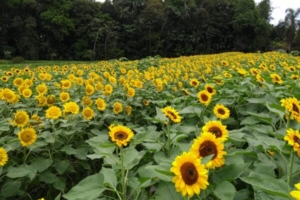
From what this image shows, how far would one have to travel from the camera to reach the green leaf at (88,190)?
0.99m

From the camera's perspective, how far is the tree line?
31016mm

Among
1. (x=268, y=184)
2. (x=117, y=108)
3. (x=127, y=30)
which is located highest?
(x=127, y=30)

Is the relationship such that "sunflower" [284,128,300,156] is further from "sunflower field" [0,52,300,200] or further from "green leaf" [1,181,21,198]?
"green leaf" [1,181,21,198]

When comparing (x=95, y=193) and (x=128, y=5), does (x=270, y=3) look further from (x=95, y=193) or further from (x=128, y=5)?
(x=95, y=193)

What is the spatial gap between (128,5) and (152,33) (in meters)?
5.56

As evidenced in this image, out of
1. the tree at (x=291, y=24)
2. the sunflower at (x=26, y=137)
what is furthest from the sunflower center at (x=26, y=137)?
the tree at (x=291, y=24)

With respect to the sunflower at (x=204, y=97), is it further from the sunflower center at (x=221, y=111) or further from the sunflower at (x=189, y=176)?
the sunflower at (x=189, y=176)

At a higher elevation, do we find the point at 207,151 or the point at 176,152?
the point at 207,151

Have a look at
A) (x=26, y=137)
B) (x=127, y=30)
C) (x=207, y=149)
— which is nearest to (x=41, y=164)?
(x=26, y=137)

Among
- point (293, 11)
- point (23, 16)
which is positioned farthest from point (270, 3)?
point (23, 16)

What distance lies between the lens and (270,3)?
39.1 meters

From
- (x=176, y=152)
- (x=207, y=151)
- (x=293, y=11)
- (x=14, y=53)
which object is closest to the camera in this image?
(x=207, y=151)

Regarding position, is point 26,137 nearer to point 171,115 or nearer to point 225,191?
point 171,115

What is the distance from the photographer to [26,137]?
1.62 m
